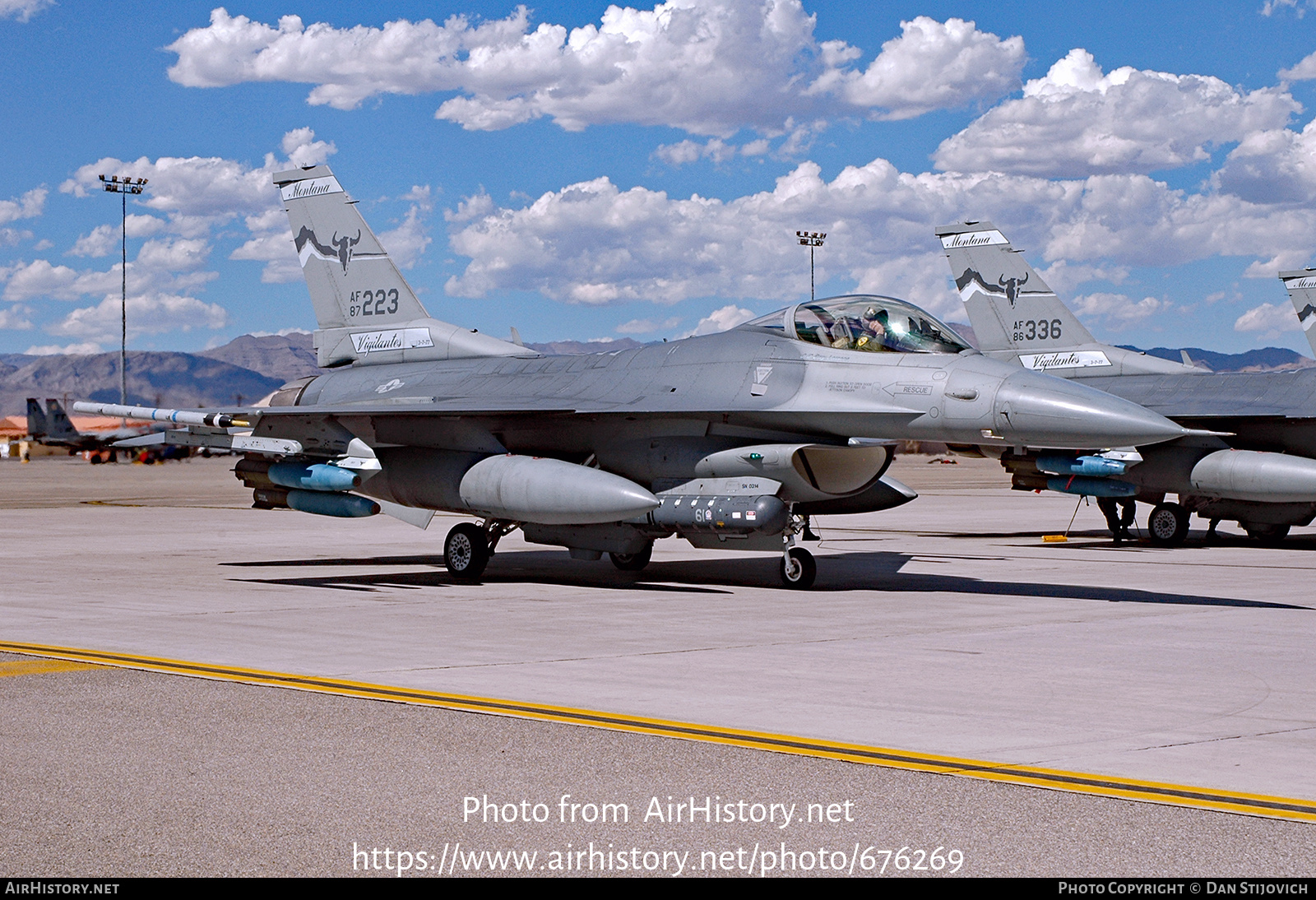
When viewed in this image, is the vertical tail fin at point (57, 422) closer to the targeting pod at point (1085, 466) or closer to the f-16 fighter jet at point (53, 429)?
the f-16 fighter jet at point (53, 429)

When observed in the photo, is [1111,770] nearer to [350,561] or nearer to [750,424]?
[750,424]

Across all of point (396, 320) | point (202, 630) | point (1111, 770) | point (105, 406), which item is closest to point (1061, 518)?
point (396, 320)

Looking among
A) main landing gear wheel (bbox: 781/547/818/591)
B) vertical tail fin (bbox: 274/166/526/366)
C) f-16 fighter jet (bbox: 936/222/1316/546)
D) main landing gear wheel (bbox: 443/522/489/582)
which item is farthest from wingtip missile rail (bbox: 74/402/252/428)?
f-16 fighter jet (bbox: 936/222/1316/546)

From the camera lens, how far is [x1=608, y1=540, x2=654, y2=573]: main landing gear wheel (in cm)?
1606

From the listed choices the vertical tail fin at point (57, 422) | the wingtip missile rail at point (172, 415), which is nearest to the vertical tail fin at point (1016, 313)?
the wingtip missile rail at point (172, 415)

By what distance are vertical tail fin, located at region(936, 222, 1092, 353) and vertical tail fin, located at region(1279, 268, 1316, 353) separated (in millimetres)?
5127

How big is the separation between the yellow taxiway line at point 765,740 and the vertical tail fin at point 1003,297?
19.2 m

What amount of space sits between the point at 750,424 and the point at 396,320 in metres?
6.52

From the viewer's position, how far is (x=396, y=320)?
18812 millimetres

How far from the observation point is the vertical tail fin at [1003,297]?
24.9 m

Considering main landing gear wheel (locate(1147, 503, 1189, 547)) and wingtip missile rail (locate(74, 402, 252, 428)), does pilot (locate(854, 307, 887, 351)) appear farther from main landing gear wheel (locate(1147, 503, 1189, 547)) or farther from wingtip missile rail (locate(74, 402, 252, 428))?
main landing gear wheel (locate(1147, 503, 1189, 547))

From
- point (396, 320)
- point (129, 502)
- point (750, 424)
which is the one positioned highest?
point (396, 320)

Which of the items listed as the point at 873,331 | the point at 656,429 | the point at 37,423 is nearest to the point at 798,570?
the point at 656,429

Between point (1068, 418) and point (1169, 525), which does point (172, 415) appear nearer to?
point (1068, 418)
